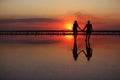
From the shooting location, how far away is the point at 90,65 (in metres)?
5.11

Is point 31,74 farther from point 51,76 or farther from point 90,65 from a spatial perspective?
point 90,65

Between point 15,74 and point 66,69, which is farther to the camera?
point 66,69

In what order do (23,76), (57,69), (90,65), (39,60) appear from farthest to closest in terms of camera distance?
(39,60)
(90,65)
(57,69)
(23,76)

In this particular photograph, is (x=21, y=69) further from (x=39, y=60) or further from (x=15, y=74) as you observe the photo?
(x=39, y=60)

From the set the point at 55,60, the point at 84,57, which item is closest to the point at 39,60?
the point at 55,60

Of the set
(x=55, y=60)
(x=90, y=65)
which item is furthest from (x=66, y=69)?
(x=55, y=60)

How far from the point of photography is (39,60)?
5.68 meters

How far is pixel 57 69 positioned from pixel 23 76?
0.68m

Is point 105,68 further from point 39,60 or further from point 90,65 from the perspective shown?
point 39,60

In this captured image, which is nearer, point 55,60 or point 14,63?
point 14,63

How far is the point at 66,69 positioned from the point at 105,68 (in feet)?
1.83

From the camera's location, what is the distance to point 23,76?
422 cm

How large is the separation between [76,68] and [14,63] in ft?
3.47

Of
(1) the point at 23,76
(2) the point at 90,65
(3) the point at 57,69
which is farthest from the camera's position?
(2) the point at 90,65
